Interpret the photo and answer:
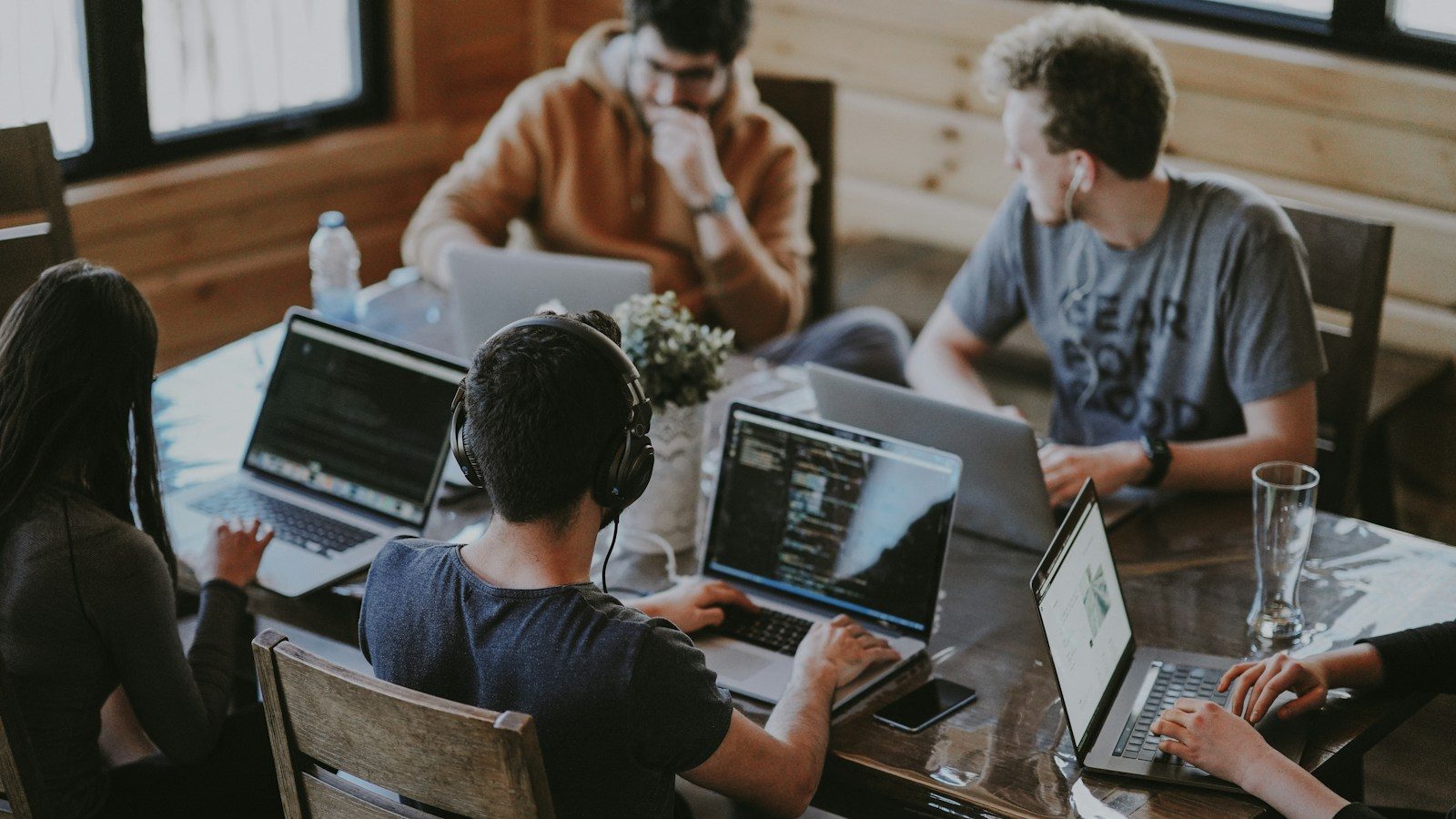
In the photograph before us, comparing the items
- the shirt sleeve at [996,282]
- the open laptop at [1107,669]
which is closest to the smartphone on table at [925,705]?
the open laptop at [1107,669]

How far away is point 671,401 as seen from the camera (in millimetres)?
1945

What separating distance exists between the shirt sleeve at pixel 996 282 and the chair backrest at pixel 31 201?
4.74ft

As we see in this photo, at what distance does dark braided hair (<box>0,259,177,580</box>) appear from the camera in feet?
5.24

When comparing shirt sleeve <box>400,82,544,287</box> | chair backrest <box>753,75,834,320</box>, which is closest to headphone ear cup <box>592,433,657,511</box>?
shirt sleeve <box>400,82,544,287</box>

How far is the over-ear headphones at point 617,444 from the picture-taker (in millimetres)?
1344

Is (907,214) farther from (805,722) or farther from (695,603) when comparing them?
(805,722)

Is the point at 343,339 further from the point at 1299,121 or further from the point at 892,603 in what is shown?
the point at 1299,121

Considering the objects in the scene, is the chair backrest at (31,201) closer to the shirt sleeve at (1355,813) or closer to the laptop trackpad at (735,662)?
the laptop trackpad at (735,662)

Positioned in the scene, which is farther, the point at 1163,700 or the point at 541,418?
the point at 1163,700

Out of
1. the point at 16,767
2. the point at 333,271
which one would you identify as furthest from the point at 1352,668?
the point at 333,271

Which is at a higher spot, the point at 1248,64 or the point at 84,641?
the point at 1248,64

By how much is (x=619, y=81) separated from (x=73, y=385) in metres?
1.59

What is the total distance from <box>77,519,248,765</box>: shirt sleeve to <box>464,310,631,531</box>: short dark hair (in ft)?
1.62

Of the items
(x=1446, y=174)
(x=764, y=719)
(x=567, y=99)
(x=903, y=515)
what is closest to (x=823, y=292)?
(x=567, y=99)
